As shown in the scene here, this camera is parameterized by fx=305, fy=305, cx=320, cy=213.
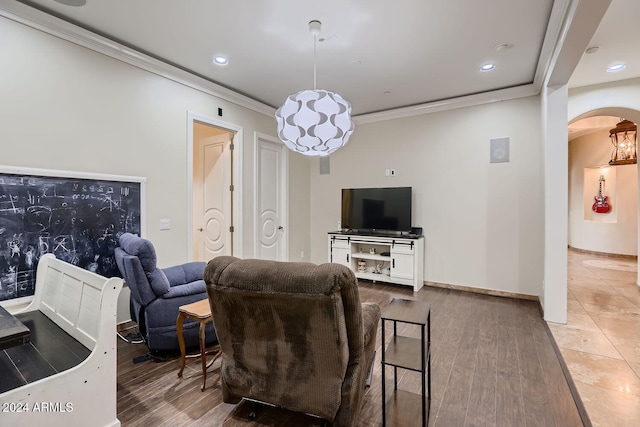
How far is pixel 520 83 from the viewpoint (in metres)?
4.19

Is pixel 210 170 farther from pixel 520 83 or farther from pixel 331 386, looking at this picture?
pixel 520 83

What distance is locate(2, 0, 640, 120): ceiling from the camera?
2.55m

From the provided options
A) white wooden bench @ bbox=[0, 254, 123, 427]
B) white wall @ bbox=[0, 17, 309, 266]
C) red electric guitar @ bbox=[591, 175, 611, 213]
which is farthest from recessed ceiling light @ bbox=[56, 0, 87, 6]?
red electric guitar @ bbox=[591, 175, 611, 213]

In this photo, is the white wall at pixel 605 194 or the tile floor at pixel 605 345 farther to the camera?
the white wall at pixel 605 194

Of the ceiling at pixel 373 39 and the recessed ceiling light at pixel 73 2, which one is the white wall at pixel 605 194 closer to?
the ceiling at pixel 373 39

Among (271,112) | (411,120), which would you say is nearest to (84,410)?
(271,112)

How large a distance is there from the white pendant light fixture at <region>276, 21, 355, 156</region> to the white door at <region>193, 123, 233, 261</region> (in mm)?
2231

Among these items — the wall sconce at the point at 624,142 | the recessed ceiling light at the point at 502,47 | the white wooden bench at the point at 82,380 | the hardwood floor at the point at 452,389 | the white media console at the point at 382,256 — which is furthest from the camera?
the wall sconce at the point at 624,142

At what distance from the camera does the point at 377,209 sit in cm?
529

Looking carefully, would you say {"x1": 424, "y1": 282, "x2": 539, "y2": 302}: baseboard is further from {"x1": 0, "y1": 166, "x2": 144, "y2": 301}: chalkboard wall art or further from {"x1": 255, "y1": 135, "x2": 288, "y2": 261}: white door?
{"x1": 0, "y1": 166, "x2": 144, "y2": 301}: chalkboard wall art

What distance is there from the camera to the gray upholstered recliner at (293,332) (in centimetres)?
148

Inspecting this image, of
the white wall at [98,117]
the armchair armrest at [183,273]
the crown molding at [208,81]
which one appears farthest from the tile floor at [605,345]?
the white wall at [98,117]

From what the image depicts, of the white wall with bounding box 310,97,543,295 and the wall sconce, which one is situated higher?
the wall sconce

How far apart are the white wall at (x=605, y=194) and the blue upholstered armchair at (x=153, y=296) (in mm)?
9242
